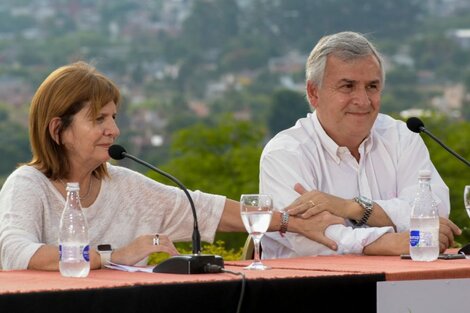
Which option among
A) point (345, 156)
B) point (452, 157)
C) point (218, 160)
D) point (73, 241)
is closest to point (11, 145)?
point (218, 160)

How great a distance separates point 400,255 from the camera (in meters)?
4.04

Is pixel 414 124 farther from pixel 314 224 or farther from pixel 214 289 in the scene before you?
pixel 214 289

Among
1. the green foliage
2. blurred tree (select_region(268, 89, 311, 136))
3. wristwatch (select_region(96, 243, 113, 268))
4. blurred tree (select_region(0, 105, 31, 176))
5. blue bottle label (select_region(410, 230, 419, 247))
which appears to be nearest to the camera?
wristwatch (select_region(96, 243, 113, 268))

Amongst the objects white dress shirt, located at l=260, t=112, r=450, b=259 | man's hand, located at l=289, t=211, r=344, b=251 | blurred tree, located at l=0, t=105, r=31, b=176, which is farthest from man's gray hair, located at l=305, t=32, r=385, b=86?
blurred tree, located at l=0, t=105, r=31, b=176

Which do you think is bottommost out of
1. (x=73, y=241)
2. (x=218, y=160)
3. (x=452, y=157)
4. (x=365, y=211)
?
(x=73, y=241)

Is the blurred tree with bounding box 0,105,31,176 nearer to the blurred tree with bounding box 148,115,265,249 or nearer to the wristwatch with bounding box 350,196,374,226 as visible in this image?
the blurred tree with bounding box 148,115,265,249

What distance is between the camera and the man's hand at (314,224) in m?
4.26

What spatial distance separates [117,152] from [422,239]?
3.12 ft

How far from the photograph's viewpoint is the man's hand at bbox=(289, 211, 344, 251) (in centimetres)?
426

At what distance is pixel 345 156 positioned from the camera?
185 inches

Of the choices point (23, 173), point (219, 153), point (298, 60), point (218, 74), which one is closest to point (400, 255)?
point (23, 173)

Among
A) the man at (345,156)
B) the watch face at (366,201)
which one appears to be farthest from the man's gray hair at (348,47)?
the watch face at (366,201)

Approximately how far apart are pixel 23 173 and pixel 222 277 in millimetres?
1033

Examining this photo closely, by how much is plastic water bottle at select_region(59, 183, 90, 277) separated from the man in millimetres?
1144
